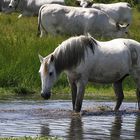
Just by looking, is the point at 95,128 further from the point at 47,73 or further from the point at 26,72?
the point at 26,72

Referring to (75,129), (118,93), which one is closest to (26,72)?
(118,93)

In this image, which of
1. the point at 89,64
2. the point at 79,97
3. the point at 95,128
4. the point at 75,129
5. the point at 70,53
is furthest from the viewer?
the point at 89,64

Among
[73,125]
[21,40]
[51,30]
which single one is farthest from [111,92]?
[51,30]

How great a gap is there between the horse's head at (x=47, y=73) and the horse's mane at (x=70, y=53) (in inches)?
4.9

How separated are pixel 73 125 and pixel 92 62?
7.60 ft

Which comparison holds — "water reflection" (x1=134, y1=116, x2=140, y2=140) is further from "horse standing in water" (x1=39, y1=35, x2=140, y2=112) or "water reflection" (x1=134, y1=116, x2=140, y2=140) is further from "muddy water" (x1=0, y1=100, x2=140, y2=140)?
"horse standing in water" (x1=39, y1=35, x2=140, y2=112)

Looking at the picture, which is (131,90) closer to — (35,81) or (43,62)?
(35,81)

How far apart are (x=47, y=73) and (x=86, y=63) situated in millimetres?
820

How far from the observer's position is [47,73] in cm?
1392

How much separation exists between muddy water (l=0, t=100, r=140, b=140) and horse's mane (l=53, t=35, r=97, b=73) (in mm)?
882

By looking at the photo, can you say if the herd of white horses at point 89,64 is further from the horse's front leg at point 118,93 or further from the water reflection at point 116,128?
the water reflection at point 116,128

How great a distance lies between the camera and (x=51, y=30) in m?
25.4

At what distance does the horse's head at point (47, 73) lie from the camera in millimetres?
13891

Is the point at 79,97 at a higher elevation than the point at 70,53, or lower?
lower
